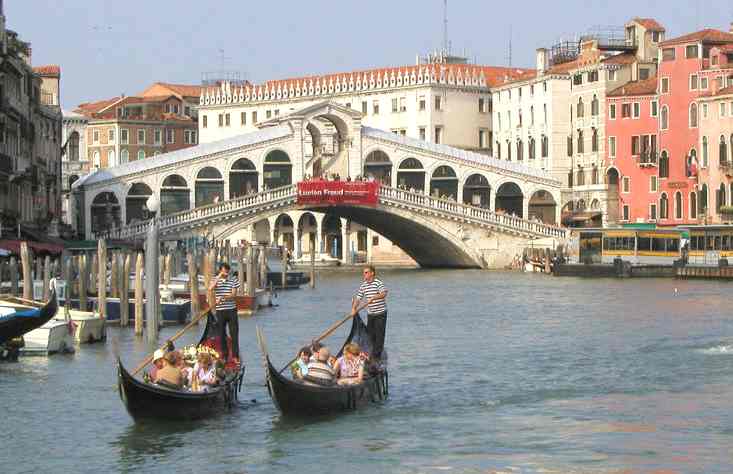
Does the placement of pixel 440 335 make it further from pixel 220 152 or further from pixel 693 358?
pixel 220 152

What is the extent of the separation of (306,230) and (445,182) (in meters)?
13.3

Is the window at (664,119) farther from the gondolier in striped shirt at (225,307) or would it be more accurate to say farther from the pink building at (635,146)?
the gondolier in striped shirt at (225,307)

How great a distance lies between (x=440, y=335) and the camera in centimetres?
2833

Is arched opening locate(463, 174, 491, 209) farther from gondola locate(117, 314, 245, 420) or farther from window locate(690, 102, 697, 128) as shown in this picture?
gondola locate(117, 314, 245, 420)

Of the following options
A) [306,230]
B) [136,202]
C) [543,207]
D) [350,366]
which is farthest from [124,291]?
[306,230]

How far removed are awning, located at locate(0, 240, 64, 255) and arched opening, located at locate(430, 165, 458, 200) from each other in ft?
66.4

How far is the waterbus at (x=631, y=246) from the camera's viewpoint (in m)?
49.3

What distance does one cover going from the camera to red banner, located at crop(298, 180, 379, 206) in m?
51.7

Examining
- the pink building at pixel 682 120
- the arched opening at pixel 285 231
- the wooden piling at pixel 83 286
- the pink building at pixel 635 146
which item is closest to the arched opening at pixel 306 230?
the arched opening at pixel 285 231

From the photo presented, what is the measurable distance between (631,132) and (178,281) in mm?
25052

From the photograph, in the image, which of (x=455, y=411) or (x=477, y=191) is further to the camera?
(x=477, y=191)

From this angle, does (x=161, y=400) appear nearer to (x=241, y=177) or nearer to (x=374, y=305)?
(x=374, y=305)

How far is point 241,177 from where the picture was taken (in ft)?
178

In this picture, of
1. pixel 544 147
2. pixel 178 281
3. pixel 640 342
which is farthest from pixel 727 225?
pixel 640 342
